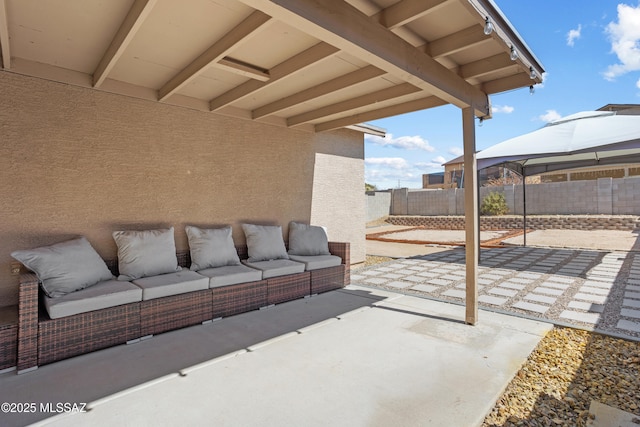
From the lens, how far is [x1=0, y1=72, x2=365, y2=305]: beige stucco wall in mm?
3256

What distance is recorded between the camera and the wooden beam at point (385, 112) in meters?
4.39

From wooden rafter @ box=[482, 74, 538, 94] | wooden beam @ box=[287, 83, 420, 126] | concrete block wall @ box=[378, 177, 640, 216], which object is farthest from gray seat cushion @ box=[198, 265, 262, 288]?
concrete block wall @ box=[378, 177, 640, 216]

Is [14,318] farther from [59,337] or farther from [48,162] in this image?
[48,162]

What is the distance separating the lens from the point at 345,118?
546cm

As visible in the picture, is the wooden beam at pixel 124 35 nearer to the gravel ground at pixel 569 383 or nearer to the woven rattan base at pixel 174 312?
the woven rattan base at pixel 174 312

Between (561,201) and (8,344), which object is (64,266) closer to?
(8,344)

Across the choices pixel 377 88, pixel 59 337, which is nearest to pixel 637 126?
pixel 377 88

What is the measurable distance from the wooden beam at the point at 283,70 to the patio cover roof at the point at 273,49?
0.04 feet

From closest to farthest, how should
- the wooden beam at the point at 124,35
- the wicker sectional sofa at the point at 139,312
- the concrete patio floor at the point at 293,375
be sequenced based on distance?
1. the concrete patio floor at the point at 293,375
2. the wooden beam at the point at 124,35
3. the wicker sectional sofa at the point at 139,312

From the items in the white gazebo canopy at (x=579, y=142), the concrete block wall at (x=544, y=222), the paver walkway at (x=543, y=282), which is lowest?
the paver walkway at (x=543, y=282)

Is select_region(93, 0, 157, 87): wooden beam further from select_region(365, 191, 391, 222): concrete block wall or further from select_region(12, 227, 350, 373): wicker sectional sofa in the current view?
select_region(365, 191, 391, 222): concrete block wall

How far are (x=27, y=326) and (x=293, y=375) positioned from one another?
6.84 ft

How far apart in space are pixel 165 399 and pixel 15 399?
0.99 meters

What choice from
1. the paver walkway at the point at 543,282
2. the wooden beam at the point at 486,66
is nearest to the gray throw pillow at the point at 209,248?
the paver walkway at the point at 543,282
